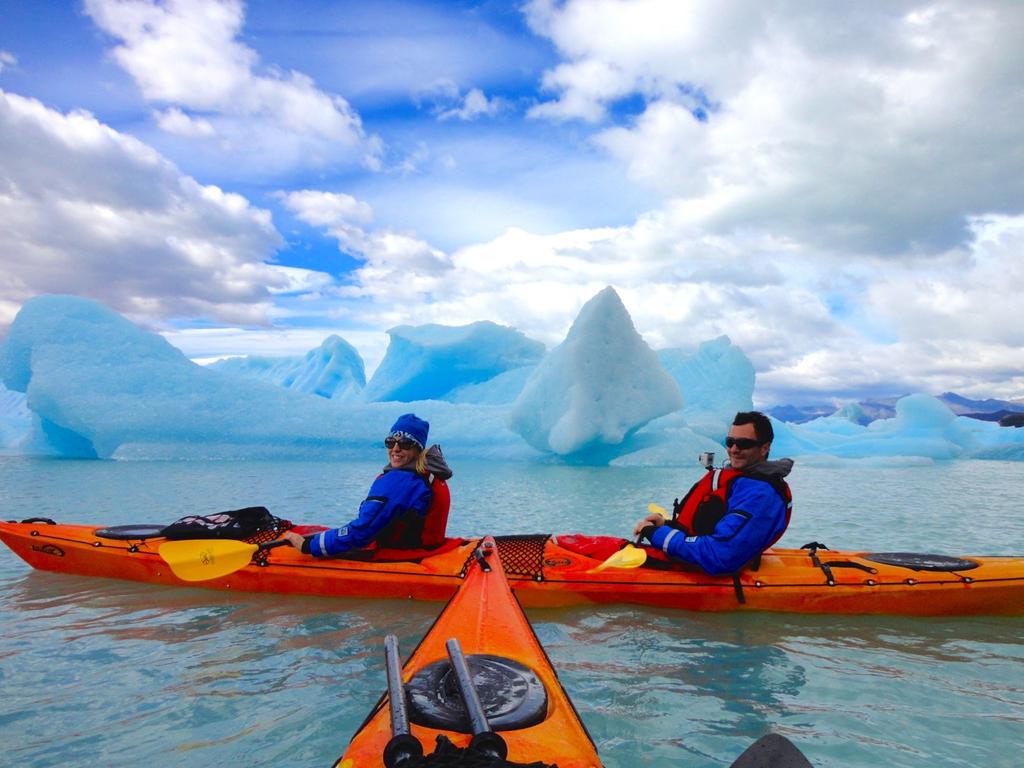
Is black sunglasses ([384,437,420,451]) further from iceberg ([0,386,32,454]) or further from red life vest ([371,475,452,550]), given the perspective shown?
iceberg ([0,386,32,454])

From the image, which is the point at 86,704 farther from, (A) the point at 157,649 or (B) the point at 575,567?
(B) the point at 575,567

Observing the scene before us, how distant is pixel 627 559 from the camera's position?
3430 millimetres

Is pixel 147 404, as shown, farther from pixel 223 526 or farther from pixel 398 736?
pixel 398 736

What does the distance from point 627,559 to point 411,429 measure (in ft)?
4.36

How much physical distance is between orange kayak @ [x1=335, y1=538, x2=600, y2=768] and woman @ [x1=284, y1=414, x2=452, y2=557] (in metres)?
1.42

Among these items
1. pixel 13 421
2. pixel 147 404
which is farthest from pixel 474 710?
pixel 13 421

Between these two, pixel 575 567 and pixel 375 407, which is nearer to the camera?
pixel 575 567

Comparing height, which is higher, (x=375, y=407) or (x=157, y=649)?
(x=375, y=407)

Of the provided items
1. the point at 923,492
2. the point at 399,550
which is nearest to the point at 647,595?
the point at 399,550

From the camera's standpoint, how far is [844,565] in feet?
12.0

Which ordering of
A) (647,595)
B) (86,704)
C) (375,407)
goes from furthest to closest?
(375,407)
(647,595)
(86,704)

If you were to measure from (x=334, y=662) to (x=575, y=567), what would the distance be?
1.39m

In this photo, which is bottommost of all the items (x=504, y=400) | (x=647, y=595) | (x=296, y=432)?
(x=647, y=595)

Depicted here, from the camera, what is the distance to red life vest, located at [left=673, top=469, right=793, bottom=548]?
3.29 meters
